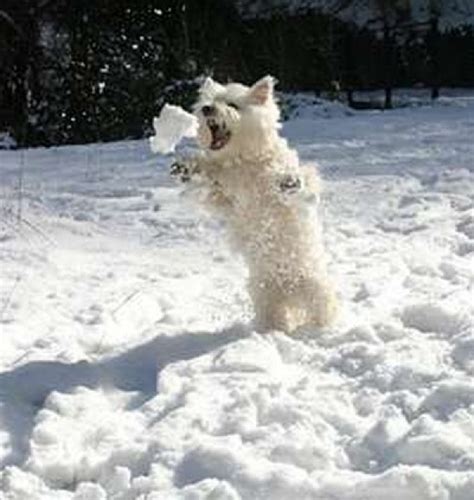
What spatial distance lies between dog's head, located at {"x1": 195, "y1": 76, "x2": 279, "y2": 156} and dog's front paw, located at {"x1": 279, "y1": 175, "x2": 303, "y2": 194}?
21cm

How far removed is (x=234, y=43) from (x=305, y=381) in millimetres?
14010

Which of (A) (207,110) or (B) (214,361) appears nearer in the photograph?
(B) (214,361)

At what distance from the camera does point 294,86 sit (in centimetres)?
2108

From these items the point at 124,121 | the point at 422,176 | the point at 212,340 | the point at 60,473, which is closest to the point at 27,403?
the point at 60,473

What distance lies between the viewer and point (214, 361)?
535 cm

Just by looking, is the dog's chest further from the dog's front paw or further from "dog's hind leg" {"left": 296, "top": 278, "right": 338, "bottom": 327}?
"dog's hind leg" {"left": 296, "top": 278, "right": 338, "bottom": 327}

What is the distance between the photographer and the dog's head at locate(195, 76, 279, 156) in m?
5.57

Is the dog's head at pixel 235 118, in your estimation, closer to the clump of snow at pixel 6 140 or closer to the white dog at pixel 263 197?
the white dog at pixel 263 197

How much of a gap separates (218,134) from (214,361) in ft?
3.84

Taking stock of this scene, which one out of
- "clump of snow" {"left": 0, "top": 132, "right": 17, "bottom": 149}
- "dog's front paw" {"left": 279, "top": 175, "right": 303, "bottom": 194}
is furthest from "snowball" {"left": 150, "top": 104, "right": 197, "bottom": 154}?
"clump of snow" {"left": 0, "top": 132, "right": 17, "bottom": 149}

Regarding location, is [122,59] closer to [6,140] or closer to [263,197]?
[6,140]

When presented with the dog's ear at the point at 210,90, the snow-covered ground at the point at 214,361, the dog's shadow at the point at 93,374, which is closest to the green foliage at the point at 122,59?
the snow-covered ground at the point at 214,361

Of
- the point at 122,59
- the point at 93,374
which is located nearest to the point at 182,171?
the point at 93,374

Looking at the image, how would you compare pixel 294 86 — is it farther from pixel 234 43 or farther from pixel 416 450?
pixel 416 450
